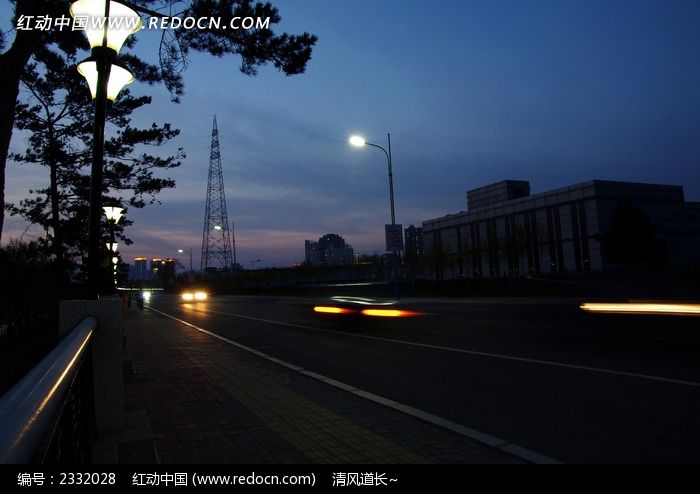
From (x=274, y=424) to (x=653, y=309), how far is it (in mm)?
→ 9115

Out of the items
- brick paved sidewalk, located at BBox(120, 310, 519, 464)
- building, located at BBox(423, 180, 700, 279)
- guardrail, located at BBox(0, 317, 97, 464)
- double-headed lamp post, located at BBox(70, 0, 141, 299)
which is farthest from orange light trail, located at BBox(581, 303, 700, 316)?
building, located at BBox(423, 180, 700, 279)

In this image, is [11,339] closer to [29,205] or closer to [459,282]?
[29,205]

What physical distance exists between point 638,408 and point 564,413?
2.90 ft

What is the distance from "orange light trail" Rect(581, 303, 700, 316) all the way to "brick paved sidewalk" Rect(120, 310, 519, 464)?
748 centimetres

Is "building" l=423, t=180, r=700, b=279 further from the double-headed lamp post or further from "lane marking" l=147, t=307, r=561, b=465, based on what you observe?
the double-headed lamp post

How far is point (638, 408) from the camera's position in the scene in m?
5.95

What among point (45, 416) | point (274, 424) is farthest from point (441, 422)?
point (45, 416)

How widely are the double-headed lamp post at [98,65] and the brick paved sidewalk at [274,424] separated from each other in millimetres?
1848

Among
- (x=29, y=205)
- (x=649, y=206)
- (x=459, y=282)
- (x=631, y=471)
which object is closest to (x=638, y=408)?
(x=631, y=471)

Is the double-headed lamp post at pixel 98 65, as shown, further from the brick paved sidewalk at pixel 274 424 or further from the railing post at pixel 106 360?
the brick paved sidewalk at pixel 274 424

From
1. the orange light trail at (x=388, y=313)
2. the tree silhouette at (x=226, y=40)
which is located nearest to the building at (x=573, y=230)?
the orange light trail at (x=388, y=313)

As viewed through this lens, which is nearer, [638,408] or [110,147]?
[638,408]

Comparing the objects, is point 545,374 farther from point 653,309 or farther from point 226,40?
point 226,40

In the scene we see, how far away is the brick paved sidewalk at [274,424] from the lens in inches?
181
